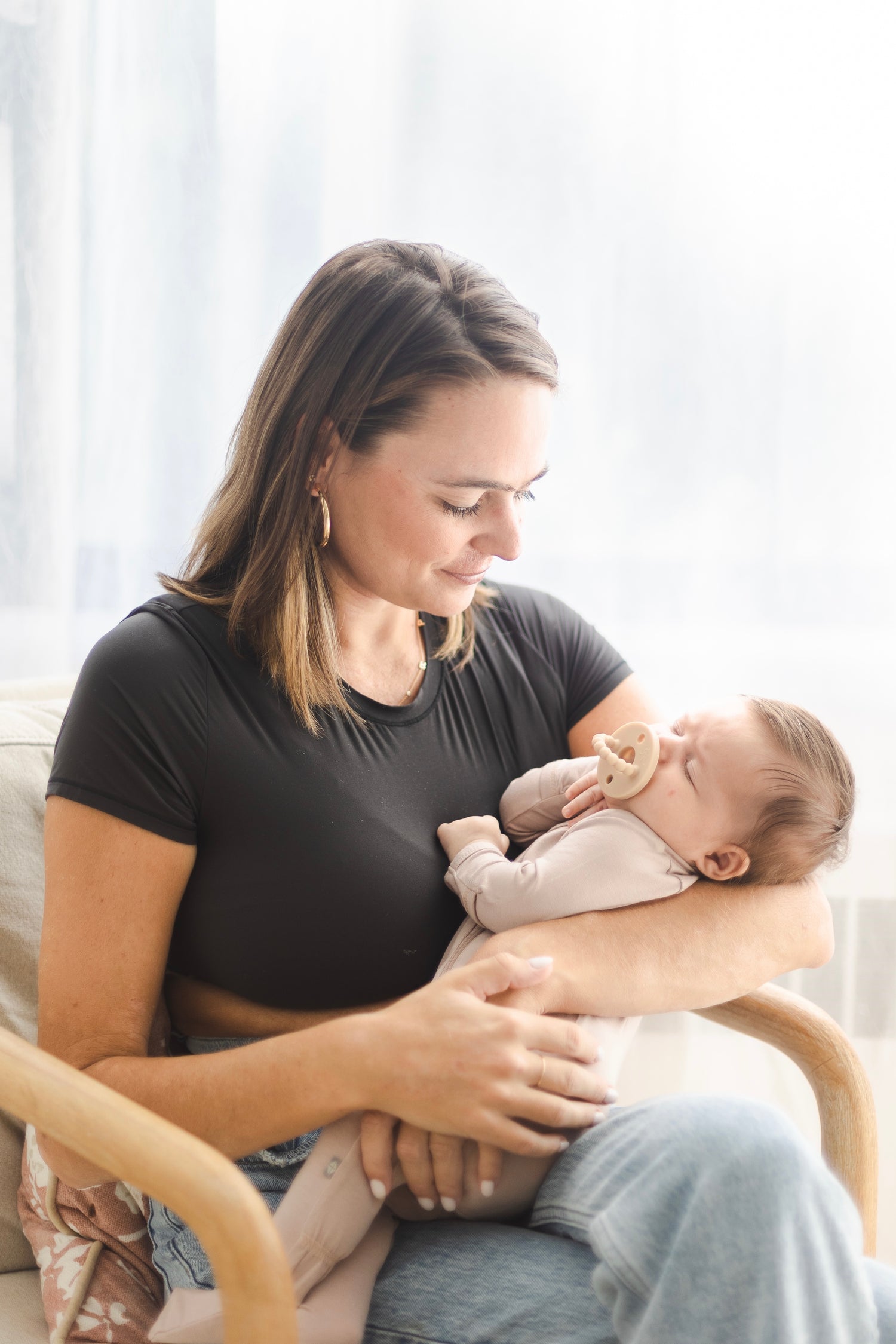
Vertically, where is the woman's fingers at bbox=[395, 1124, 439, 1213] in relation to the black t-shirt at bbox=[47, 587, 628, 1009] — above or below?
below

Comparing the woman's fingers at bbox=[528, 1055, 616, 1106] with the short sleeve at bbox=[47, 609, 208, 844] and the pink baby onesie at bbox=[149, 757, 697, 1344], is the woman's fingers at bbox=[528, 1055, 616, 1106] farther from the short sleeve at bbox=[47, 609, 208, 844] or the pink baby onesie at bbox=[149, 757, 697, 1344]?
the short sleeve at bbox=[47, 609, 208, 844]

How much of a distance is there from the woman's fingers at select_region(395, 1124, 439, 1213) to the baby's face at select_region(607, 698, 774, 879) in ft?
1.39

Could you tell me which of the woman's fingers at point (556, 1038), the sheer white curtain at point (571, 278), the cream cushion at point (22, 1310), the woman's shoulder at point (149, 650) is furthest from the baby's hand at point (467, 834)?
the sheer white curtain at point (571, 278)

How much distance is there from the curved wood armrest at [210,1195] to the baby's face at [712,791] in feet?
2.01

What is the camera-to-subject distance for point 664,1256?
0.81 metres

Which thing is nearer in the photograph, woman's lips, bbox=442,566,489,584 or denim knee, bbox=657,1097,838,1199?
denim knee, bbox=657,1097,838,1199

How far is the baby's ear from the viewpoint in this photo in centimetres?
117

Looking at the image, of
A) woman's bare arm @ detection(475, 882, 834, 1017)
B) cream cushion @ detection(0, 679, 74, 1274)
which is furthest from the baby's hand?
cream cushion @ detection(0, 679, 74, 1274)

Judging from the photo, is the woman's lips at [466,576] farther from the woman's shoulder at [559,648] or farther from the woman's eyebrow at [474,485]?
the woman's shoulder at [559,648]

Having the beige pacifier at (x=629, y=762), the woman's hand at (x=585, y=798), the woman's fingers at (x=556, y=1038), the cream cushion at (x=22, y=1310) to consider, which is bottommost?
the cream cushion at (x=22, y=1310)

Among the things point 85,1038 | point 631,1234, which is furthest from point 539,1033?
point 85,1038

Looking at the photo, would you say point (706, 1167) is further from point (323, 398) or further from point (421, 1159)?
point (323, 398)

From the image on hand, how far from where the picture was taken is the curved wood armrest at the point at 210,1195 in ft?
2.38

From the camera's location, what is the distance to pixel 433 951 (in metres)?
1.21
